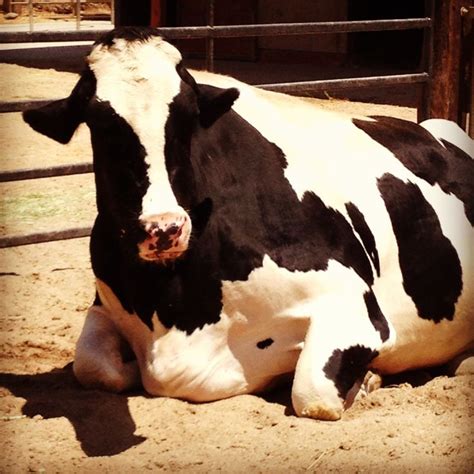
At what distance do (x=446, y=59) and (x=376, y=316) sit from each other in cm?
348

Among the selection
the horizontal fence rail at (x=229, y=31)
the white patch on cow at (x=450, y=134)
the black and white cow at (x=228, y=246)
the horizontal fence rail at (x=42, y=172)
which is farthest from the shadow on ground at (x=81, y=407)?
the white patch on cow at (x=450, y=134)

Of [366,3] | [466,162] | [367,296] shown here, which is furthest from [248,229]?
[366,3]

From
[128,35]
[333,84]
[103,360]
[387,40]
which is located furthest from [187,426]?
[387,40]

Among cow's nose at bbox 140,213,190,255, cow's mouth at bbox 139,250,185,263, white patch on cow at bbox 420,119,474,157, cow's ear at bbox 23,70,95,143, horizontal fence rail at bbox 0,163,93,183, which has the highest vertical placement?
cow's ear at bbox 23,70,95,143

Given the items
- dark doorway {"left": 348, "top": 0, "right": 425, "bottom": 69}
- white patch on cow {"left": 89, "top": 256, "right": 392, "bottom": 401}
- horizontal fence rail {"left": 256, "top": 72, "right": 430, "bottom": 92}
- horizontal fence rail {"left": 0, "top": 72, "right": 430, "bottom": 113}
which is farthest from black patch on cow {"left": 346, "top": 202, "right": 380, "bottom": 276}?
dark doorway {"left": 348, "top": 0, "right": 425, "bottom": 69}

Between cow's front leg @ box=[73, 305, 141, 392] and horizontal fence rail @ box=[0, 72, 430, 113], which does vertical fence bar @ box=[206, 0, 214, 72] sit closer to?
horizontal fence rail @ box=[0, 72, 430, 113]

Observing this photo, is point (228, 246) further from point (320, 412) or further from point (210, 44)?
point (210, 44)

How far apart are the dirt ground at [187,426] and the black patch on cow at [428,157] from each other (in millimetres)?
910

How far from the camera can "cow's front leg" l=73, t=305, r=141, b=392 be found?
478cm

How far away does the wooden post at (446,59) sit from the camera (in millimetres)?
7840

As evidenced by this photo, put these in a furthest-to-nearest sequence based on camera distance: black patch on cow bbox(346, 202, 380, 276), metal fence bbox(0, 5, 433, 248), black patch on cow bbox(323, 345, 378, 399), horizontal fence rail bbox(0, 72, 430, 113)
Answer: horizontal fence rail bbox(0, 72, 430, 113) → metal fence bbox(0, 5, 433, 248) → black patch on cow bbox(346, 202, 380, 276) → black patch on cow bbox(323, 345, 378, 399)

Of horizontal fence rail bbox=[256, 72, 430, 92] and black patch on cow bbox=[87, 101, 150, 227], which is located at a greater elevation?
black patch on cow bbox=[87, 101, 150, 227]

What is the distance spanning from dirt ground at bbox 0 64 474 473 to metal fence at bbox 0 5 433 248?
0.61 m

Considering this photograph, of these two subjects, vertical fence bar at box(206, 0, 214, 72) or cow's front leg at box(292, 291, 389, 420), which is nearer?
cow's front leg at box(292, 291, 389, 420)
